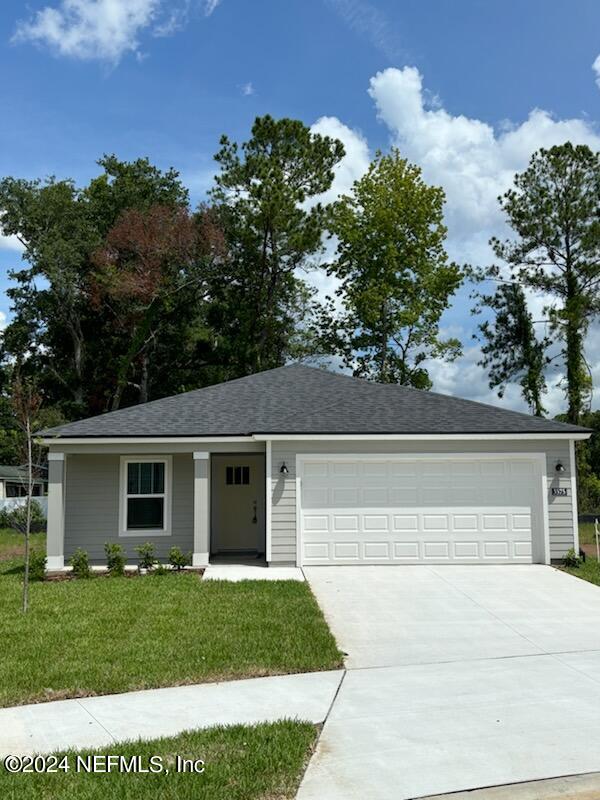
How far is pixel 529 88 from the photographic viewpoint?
50.2 ft

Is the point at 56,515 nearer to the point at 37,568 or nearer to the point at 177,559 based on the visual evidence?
the point at 37,568

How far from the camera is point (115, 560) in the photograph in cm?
1257

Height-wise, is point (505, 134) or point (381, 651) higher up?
point (505, 134)

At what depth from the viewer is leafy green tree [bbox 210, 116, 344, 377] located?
1141 inches

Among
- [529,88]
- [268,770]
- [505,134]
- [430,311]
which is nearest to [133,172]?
[430,311]

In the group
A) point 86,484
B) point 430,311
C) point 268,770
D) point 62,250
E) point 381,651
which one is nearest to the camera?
point 268,770

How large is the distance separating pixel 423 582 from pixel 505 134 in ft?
43.7

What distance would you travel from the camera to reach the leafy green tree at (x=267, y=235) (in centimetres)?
2898

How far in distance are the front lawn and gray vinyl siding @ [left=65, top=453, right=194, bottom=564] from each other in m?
2.89

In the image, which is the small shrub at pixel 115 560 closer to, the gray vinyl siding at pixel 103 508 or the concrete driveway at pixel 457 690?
the gray vinyl siding at pixel 103 508

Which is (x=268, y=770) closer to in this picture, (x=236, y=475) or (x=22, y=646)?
(x=22, y=646)

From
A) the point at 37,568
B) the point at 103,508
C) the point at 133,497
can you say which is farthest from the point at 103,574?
the point at 133,497

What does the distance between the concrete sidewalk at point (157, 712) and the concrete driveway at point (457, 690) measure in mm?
355

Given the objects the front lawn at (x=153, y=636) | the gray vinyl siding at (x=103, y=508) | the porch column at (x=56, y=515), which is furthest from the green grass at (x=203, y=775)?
the gray vinyl siding at (x=103, y=508)
